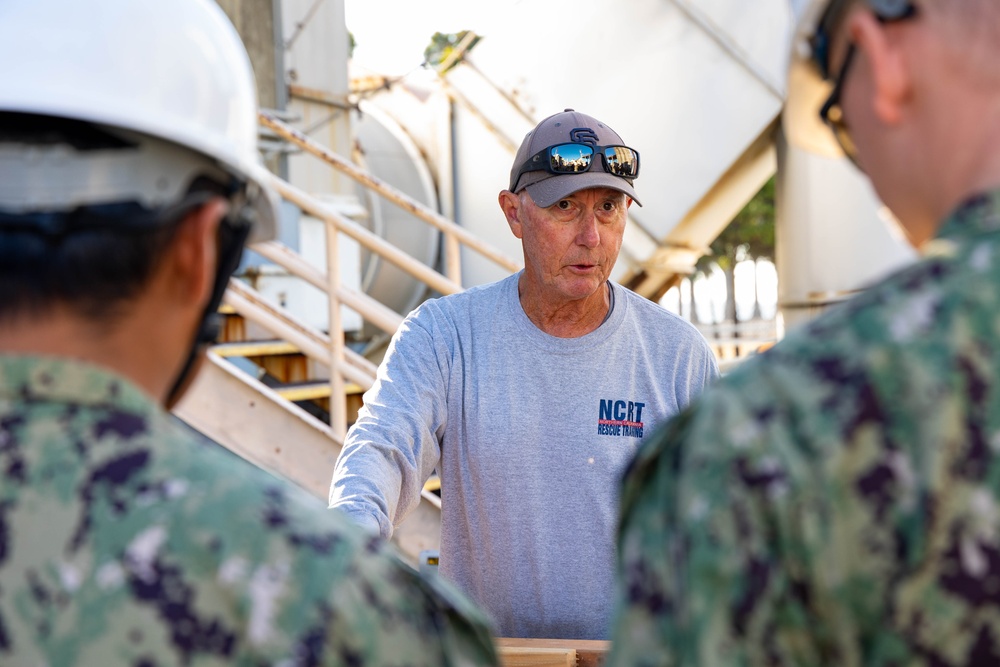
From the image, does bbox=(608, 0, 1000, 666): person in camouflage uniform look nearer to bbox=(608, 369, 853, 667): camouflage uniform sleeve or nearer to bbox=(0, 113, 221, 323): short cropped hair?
bbox=(608, 369, 853, 667): camouflage uniform sleeve

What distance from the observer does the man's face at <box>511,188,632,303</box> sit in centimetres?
301

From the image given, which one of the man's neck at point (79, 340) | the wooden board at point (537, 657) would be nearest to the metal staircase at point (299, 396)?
the wooden board at point (537, 657)

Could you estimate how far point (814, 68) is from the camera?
134cm

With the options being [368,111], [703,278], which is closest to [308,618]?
[368,111]

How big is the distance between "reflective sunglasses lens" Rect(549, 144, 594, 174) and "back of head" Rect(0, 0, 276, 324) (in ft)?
5.54

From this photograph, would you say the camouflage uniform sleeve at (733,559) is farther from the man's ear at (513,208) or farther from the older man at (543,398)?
the man's ear at (513,208)

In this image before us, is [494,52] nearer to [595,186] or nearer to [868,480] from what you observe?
[595,186]

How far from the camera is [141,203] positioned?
1.23 meters

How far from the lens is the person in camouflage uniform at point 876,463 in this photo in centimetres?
98

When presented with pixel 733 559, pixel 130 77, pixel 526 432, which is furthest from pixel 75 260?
pixel 526 432

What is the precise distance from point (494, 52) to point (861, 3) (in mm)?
7847

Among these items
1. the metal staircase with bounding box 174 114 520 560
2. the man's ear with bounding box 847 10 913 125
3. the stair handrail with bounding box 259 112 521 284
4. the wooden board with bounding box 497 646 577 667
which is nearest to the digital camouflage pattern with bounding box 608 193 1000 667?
the man's ear with bounding box 847 10 913 125

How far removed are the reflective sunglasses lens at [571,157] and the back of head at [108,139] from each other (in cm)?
169

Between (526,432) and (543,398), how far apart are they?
0.34ft
